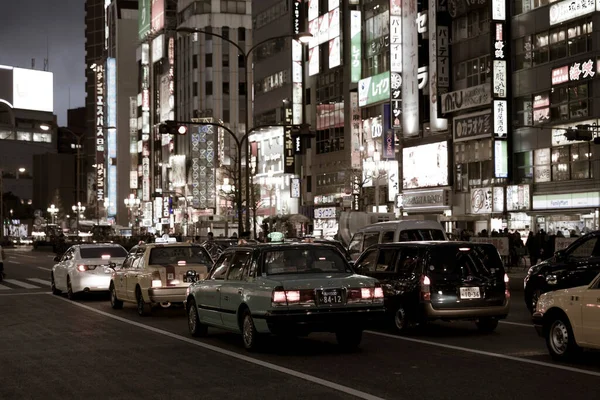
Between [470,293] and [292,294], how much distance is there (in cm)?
398

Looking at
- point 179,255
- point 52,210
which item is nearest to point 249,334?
point 179,255

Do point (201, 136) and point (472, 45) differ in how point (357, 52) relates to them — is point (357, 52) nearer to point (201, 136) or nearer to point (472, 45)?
point (472, 45)

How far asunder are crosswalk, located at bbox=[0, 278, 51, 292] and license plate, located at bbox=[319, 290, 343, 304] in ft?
65.7

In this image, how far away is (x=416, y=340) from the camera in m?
15.5

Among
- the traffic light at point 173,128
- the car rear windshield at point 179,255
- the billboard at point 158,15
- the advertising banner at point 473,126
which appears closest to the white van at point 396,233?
the car rear windshield at point 179,255

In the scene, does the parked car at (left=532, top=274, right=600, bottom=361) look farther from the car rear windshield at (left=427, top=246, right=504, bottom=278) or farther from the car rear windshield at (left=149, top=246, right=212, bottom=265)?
the car rear windshield at (left=149, top=246, right=212, bottom=265)

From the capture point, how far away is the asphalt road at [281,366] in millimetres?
10445

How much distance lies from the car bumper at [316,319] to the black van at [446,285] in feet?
8.71

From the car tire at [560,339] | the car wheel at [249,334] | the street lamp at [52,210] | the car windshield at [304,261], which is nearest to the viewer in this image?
the car tire at [560,339]

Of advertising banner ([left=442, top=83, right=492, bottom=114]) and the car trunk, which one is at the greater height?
advertising banner ([left=442, top=83, right=492, bottom=114])

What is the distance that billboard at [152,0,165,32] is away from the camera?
13100cm

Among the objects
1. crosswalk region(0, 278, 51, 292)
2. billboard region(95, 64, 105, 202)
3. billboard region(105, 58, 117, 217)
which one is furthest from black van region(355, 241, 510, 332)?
billboard region(95, 64, 105, 202)

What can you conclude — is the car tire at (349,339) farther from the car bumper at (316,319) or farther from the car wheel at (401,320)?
the car wheel at (401,320)

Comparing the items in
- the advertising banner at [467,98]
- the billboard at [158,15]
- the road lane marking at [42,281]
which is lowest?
the road lane marking at [42,281]
